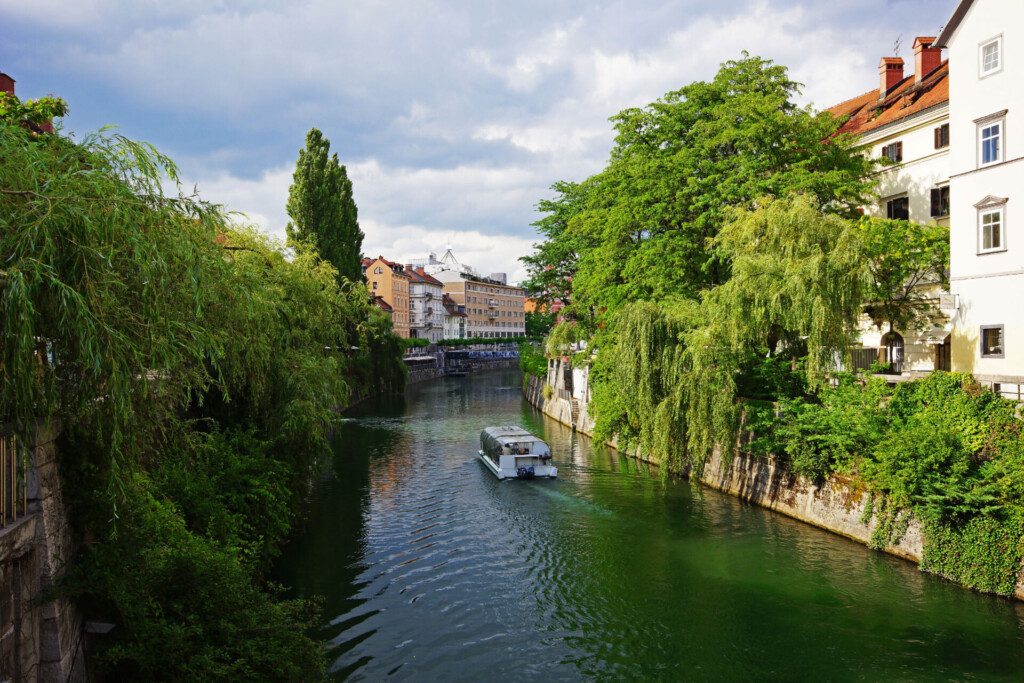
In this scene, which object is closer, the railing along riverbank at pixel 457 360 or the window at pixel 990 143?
the window at pixel 990 143

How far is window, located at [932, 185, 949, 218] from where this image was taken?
27.3 meters

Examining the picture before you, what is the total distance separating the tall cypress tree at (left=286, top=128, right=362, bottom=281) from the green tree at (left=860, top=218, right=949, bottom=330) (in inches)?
1365

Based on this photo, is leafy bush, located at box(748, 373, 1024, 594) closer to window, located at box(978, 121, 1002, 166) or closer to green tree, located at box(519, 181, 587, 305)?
window, located at box(978, 121, 1002, 166)

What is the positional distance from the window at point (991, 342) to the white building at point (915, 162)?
4994mm

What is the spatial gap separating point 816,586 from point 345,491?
53.5 feet

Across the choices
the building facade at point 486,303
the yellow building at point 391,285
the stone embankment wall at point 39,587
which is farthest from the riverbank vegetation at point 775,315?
the building facade at point 486,303

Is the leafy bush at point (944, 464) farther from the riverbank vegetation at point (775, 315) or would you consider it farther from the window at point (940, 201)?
the window at point (940, 201)

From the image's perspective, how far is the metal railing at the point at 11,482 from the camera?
7.17 meters

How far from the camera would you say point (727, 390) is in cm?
2183

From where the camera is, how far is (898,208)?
29531 mm

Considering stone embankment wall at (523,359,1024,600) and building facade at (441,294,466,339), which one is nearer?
stone embankment wall at (523,359,1024,600)

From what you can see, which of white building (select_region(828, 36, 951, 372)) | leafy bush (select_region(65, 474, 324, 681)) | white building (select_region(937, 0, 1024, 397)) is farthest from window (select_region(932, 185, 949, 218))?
leafy bush (select_region(65, 474, 324, 681))

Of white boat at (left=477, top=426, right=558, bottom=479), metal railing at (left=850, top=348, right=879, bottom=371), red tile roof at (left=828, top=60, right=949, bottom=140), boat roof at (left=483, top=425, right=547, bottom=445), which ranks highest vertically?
red tile roof at (left=828, top=60, right=949, bottom=140)

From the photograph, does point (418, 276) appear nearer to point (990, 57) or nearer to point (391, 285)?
point (391, 285)
